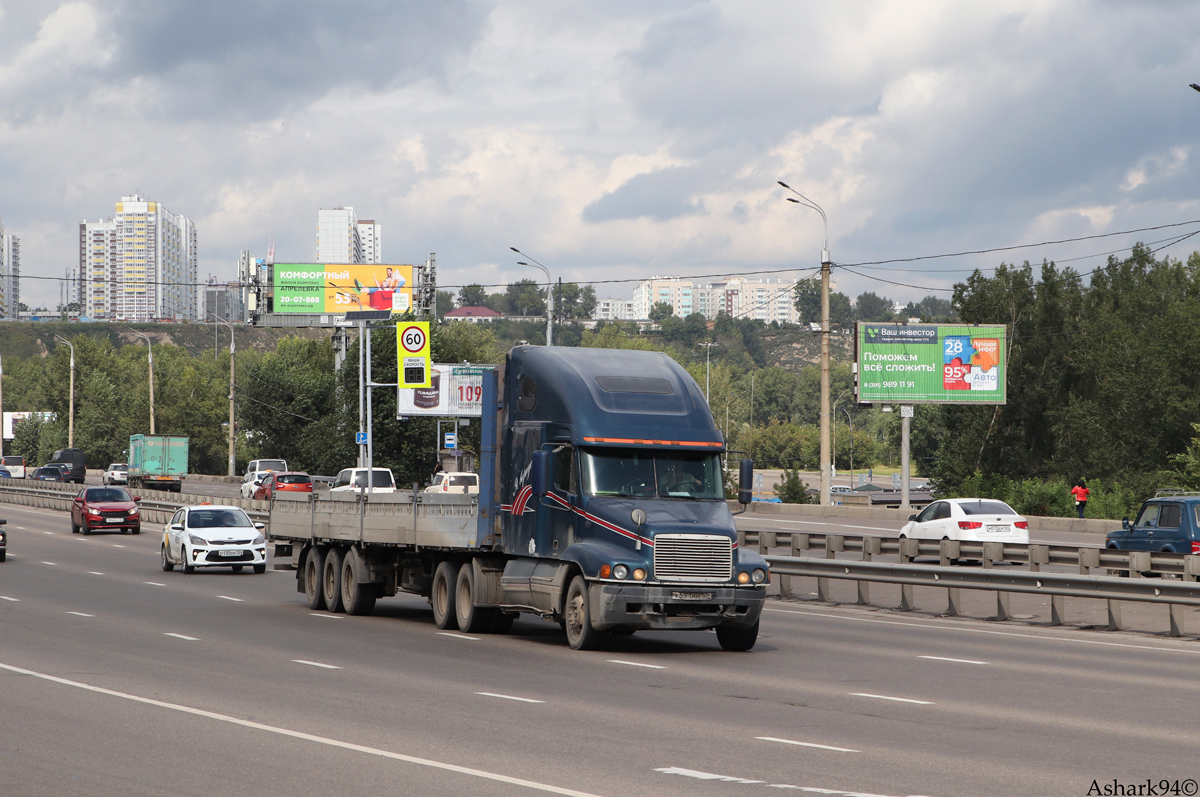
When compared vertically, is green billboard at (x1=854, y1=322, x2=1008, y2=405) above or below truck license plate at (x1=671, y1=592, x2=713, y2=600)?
above

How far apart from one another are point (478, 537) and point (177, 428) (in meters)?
130

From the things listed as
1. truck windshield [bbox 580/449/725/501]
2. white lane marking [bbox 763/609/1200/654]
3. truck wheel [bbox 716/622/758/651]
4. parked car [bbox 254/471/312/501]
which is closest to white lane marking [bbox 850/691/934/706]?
truck wheel [bbox 716/622/758/651]

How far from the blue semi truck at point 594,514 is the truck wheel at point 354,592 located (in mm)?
2258

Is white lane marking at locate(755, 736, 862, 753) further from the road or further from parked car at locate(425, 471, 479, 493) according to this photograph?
parked car at locate(425, 471, 479, 493)

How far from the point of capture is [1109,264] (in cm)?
9425

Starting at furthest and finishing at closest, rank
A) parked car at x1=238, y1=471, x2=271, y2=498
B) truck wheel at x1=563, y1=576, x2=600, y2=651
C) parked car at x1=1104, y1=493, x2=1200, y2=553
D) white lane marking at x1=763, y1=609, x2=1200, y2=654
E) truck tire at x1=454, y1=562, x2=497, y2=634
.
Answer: parked car at x1=238, y1=471, x2=271, y2=498 → parked car at x1=1104, y1=493, x2=1200, y2=553 → truck tire at x1=454, y1=562, x2=497, y2=634 → white lane marking at x1=763, y1=609, x2=1200, y2=654 → truck wheel at x1=563, y1=576, x2=600, y2=651

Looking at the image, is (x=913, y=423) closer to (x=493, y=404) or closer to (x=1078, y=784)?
(x=493, y=404)

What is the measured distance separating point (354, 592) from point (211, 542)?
10.6 metres

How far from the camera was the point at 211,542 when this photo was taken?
3131 cm

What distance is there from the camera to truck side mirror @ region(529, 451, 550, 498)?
16.8 metres

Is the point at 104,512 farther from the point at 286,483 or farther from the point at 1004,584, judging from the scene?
the point at 1004,584

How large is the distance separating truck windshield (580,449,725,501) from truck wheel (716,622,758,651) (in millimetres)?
1617

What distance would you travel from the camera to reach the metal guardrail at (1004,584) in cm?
1967

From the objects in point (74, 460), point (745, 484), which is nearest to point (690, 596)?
point (745, 484)
